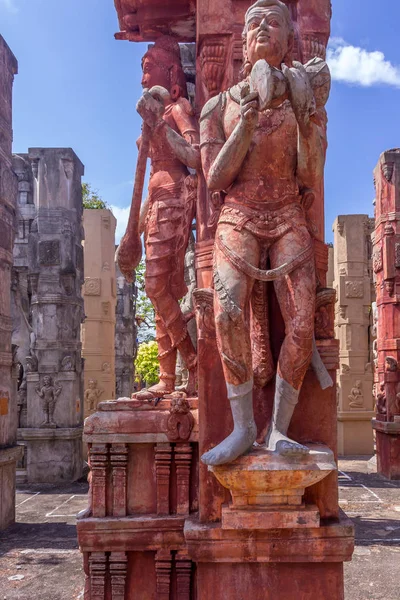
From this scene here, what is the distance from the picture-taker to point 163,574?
4.32m

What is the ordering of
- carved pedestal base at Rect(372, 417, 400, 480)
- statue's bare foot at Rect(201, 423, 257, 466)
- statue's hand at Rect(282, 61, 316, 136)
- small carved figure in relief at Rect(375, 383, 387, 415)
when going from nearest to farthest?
statue's bare foot at Rect(201, 423, 257, 466)
statue's hand at Rect(282, 61, 316, 136)
carved pedestal base at Rect(372, 417, 400, 480)
small carved figure in relief at Rect(375, 383, 387, 415)

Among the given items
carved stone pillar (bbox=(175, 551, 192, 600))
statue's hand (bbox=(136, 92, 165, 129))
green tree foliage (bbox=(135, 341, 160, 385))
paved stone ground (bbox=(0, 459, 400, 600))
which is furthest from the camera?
green tree foliage (bbox=(135, 341, 160, 385))

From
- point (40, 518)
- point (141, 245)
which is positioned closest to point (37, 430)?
point (40, 518)

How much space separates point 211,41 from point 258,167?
1166 mm

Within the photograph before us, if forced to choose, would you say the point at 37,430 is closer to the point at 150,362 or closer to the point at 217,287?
the point at 217,287

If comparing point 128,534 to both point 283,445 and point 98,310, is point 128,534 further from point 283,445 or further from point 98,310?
point 98,310

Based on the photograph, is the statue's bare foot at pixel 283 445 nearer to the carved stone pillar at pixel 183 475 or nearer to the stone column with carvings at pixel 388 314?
the carved stone pillar at pixel 183 475

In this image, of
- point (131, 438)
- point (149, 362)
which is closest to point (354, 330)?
point (131, 438)

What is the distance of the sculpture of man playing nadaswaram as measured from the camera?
11.3 feet

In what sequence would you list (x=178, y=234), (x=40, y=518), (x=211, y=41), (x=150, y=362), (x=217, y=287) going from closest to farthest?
(x=217, y=287) < (x=211, y=41) < (x=178, y=234) < (x=40, y=518) < (x=150, y=362)

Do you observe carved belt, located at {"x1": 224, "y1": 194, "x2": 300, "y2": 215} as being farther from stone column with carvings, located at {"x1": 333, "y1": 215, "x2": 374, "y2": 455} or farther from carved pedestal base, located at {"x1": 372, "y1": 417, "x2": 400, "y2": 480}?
stone column with carvings, located at {"x1": 333, "y1": 215, "x2": 374, "y2": 455}

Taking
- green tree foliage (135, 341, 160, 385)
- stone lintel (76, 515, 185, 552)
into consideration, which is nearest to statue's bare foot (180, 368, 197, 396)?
stone lintel (76, 515, 185, 552)

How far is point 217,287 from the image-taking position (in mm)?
3570

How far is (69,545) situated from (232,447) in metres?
6.56
